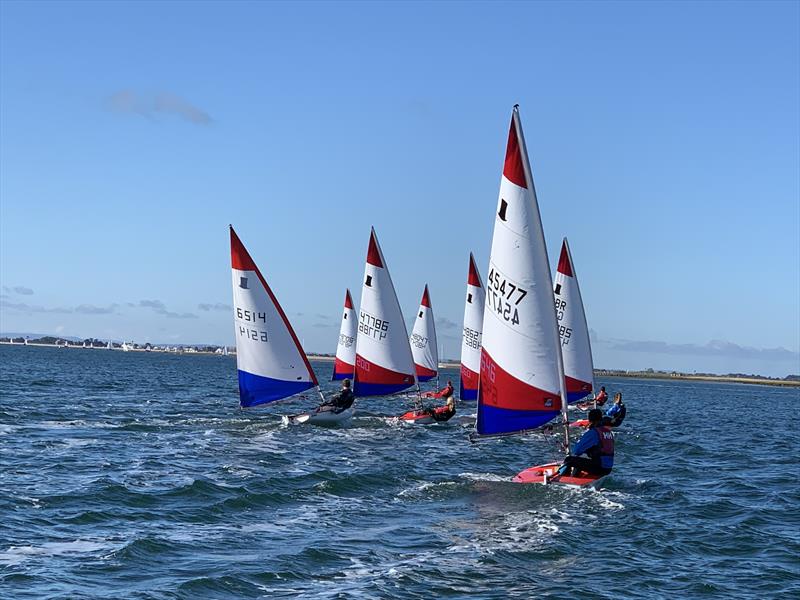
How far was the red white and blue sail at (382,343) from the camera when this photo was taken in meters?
46.0

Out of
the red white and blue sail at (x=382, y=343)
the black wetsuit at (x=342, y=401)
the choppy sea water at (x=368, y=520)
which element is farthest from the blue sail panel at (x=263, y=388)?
the red white and blue sail at (x=382, y=343)

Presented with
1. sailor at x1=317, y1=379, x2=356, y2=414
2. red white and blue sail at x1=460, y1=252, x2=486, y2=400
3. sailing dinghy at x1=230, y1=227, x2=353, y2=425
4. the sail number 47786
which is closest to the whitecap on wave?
the sail number 47786

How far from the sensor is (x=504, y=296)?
2438 centimetres

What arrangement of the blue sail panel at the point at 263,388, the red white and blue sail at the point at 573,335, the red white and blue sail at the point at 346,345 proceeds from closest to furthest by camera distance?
the blue sail panel at the point at 263,388, the red white and blue sail at the point at 573,335, the red white and blue sail at the point at 346,345

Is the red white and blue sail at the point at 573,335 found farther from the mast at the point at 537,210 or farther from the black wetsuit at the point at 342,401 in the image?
the mast at the point at 537,210

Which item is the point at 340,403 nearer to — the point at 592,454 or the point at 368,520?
the point at 592,454

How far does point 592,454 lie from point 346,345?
4291cm

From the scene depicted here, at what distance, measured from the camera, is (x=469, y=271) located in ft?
182

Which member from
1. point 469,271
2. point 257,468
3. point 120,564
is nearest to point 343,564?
point 120,564

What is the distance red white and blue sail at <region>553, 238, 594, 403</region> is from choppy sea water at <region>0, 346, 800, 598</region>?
5572 mm

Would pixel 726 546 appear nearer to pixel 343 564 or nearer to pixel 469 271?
pixel 343 564

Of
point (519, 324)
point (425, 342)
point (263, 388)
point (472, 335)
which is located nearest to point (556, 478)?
point (519, 324)

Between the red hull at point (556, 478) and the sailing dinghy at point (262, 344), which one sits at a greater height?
the sailing dinghy at point (262, 344)

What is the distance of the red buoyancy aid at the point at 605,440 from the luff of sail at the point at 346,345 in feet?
136
